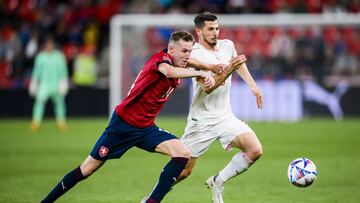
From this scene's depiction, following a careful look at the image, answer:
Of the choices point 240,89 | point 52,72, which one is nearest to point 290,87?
point 240,89

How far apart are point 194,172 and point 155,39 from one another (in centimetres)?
992

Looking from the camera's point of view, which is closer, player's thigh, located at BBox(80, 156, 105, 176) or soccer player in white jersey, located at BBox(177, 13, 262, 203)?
player's thigh, located at BBox(80, 156, 105, 176)

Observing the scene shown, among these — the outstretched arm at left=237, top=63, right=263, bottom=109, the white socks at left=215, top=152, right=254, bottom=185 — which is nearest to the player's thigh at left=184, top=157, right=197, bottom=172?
the white socks at left=215, top=152, right=254, bottom=185

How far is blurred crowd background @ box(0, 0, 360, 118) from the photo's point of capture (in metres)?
22.7

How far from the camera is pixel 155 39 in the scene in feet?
74.0

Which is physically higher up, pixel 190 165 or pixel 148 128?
pixel 148 128

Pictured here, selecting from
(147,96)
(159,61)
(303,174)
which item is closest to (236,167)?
(303,174)

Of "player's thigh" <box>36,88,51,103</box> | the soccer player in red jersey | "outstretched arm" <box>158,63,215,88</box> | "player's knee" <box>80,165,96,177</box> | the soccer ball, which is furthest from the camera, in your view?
"player's thigh" <box>36,88,51,103</box>

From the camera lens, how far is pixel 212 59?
30.9 ft

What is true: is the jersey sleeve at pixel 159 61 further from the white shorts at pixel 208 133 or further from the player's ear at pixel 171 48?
the white shorts at pixel 208 133

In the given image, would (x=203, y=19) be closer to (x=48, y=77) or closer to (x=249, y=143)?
(x=249, y=143)

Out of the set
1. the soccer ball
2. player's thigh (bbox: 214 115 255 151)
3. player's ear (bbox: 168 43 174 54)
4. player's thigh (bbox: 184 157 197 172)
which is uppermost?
player's ear (bbox: 168 43 174 54)

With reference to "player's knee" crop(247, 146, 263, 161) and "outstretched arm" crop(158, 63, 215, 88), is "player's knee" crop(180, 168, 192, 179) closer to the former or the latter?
"player's knee" crop(247, 146, 263, 161)

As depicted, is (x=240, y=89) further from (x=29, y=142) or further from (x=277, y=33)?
(x=29, y=142)
